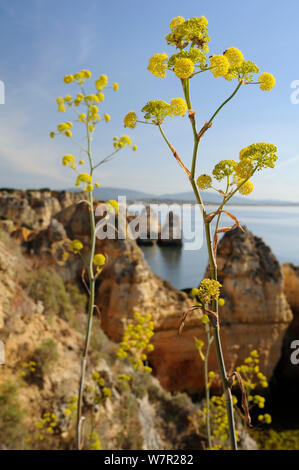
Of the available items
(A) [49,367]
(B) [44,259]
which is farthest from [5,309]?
(B) [44,259]

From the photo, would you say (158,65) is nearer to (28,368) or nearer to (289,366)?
(28,368)

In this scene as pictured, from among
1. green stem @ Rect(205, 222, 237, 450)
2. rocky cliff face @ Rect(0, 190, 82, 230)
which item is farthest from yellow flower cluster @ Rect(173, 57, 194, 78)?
rocky cliff face @ Rect(0, 190, 82, 230)

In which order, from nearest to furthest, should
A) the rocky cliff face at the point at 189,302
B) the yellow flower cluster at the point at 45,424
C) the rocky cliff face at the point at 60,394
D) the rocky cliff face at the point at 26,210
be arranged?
the yellow flower cluster at the point at 45,424 → the rocky cliff face at the point at 60,394 → the rocky cliff face at the point at 189,302 → the rocky cliff face at the point at 26,210

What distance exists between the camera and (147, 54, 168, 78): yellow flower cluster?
901mm

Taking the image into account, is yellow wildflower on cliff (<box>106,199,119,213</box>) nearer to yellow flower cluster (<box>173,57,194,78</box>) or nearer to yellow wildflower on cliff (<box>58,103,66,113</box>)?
yellow wildflower on cliff (<box>58,103,66,113</box>)

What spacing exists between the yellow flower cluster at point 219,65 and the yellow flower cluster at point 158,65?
144 millimetres

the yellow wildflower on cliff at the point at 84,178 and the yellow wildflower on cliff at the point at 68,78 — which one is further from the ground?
the yellow wildflower on cliff at the point at 68,78

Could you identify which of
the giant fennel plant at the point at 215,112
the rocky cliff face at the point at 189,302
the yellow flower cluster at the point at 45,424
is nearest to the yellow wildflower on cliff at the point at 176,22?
the giant fennel plant at the point at 215,112

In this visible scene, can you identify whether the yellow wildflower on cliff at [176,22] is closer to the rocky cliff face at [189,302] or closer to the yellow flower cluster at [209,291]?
the yellow flower cluster at [209,291]

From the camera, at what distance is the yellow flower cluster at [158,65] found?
0.90m

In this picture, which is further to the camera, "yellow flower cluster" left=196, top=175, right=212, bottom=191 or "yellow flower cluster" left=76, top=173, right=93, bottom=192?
"yellow flower cluster" left=76, top=173, right=93, bottom=192

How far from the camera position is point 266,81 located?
919 millimetres

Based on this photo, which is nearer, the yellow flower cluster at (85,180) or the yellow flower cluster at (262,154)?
the yellow flower cluster at (262,154)

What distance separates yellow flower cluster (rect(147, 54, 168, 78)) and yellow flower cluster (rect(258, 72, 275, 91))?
0.99 feet
